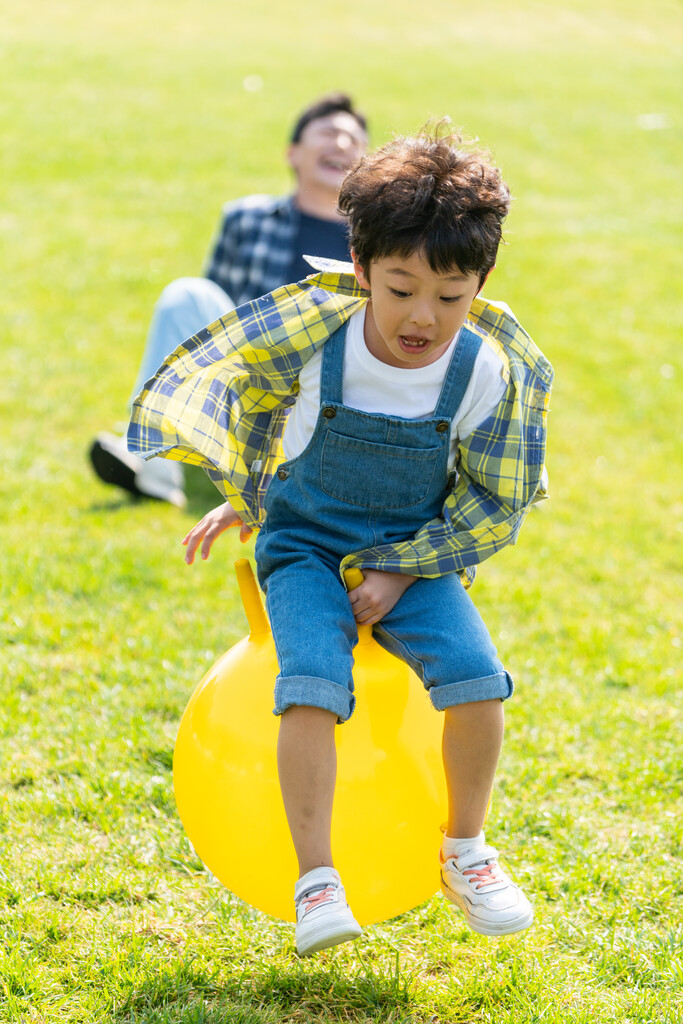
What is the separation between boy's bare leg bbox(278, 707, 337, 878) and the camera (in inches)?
96.2

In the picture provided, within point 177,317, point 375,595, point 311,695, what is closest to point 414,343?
point 375,595

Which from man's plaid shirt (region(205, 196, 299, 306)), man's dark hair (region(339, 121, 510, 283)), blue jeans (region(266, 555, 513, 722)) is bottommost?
blue jeans (region(266, 555, 513, 722))

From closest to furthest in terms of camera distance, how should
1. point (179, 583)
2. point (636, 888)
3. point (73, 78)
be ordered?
point (636, 888) → point (179, 583) → point (73, 78)

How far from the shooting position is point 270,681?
9.05ft

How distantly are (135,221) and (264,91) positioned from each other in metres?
5.78

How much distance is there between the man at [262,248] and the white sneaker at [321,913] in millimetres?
3702

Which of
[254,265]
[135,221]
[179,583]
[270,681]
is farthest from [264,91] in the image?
[270,681]

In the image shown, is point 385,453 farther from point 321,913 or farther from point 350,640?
point 321,913

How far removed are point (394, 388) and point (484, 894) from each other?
4.07ft

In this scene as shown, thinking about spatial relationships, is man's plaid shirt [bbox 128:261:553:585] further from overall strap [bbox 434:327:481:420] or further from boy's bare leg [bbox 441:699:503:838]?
boy's bare leg [bbox 441:699:503:838]

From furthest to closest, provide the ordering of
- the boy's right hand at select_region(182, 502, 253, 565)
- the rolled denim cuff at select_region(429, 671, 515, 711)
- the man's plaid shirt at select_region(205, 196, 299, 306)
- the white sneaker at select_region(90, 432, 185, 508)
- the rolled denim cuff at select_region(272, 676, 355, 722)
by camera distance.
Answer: the man's plaid shirt at select_region(205, 196, 299, 306)
the white sneaker at select_region(90, 432, 185, 508)
the boy's right hand at select_region(182, 502, 253, 565)
the rolled denim cuff at select_region(429, 671, 515, 711)
the rolled denim cuff at select_region(272, 676, 355, 722)

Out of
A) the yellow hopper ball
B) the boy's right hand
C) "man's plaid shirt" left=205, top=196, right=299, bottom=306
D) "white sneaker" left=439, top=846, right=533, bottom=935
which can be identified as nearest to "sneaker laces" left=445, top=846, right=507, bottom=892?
"white sneaker" left=439, top=846, right=533, bottom=935

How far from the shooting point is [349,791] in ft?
8.61

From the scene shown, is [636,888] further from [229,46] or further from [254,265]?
[229,46]
